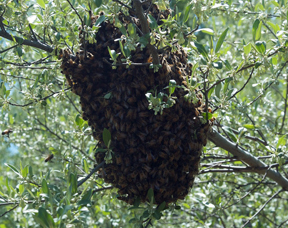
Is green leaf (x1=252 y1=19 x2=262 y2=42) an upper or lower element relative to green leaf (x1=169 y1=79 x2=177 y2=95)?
upper

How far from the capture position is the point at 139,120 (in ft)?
6.84

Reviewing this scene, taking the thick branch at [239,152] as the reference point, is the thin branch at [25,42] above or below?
above

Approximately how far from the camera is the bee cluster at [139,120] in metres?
2.07

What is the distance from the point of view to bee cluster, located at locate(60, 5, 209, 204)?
207 cm

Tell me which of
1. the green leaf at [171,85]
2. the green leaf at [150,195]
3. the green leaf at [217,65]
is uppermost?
the green leaf at [217,65]

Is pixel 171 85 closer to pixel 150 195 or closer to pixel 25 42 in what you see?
pixel 150 195

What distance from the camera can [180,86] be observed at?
1.98 m

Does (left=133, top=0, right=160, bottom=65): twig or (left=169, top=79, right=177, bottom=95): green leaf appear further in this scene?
(left=169, top=79, right=177, bottom=95): green leaf

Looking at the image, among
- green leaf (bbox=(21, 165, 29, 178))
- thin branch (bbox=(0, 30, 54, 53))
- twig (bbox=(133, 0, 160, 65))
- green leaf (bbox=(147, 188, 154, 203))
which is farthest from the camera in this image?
green leaf (bbox=(21, 165, 29, 178))

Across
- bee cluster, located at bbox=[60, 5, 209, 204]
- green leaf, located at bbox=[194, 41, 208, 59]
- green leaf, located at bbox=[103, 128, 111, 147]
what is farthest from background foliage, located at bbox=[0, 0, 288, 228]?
green leaf, located at bbox=[103, 128, 111, 147]

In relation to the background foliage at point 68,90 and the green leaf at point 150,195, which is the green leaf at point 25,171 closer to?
the background foliage at point 68,90

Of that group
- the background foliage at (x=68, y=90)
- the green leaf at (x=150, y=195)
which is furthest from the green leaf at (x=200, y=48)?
the green leaf at (x=150, y=195)

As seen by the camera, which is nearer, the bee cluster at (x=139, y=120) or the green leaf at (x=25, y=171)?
the bee cluster at (x=139, y=120)

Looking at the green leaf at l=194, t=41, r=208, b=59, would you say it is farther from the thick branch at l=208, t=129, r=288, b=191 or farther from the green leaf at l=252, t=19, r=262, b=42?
the thick branch at l=208, t=129, r=288, b=191
